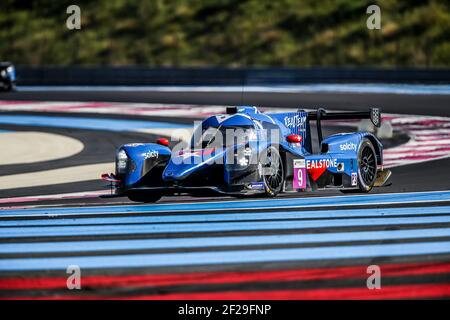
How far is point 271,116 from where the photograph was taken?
13094mm

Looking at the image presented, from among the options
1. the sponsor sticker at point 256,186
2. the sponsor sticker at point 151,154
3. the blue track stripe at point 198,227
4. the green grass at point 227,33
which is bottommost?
the blue track stripe at point 198,227

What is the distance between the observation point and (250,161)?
1198 cm

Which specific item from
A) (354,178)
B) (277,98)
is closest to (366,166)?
(354,178)

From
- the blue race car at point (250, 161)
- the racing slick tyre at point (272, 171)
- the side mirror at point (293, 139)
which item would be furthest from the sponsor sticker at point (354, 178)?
the racing slick tyre at point (272, 171)

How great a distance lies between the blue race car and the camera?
12031 mm

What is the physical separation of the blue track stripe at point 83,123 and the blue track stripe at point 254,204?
37.5 ft

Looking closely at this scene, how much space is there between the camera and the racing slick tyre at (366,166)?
13.6 meters

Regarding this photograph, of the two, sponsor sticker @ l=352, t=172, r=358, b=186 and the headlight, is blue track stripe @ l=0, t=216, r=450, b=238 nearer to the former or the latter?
the headlight

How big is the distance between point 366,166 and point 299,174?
140 cm

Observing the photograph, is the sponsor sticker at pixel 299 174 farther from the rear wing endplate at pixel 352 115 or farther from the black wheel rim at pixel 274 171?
the rear wing endplate at pixel 352 115

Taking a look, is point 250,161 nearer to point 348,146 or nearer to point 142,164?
point 142,164
